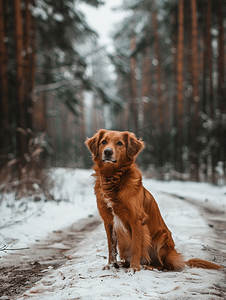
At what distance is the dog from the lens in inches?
106

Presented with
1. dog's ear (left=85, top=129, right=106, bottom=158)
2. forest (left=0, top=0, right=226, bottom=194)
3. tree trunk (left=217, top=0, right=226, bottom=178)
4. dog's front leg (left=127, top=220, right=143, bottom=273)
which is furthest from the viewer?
tree trunk (left=217, top=0, right=226, bottom=178)

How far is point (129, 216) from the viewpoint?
2.69 meters

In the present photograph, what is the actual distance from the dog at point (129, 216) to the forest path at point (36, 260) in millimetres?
867

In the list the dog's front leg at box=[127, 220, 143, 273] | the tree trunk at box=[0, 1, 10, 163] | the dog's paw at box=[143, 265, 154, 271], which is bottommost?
the dog's paw at box=[143, 265, 154, 271]

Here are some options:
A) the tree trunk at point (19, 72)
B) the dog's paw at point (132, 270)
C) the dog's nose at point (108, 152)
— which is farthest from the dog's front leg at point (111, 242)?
the tree trunk at point (19, 72)

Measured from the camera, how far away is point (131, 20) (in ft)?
67.3

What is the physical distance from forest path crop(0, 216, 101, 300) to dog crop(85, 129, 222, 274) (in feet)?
2.84

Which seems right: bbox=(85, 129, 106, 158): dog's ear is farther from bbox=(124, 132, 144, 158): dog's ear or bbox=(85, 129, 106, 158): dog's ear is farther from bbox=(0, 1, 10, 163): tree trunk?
bbox=(0, 1, 10, 163): tree trunk

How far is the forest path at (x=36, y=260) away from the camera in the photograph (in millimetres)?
2643

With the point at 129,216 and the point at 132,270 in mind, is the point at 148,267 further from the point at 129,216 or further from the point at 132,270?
the point at 129,216

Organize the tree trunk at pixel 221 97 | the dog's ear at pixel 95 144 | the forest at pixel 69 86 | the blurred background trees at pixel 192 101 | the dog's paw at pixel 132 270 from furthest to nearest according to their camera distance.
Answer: the blurred background trees at pixel 192 101, the tree trunk at pixel 221 97, the forest at pixel 69 86, the dog's ear at pixel 95 144, the dog's paw at pixel 132 270

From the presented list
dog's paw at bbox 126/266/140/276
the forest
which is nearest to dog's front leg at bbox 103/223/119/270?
dog's paw at bbox 126/266/140/276

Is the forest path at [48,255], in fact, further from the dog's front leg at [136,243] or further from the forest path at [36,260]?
the dog's front leg at [136,243]

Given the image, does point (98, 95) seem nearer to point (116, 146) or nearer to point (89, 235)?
point (89, 235)
